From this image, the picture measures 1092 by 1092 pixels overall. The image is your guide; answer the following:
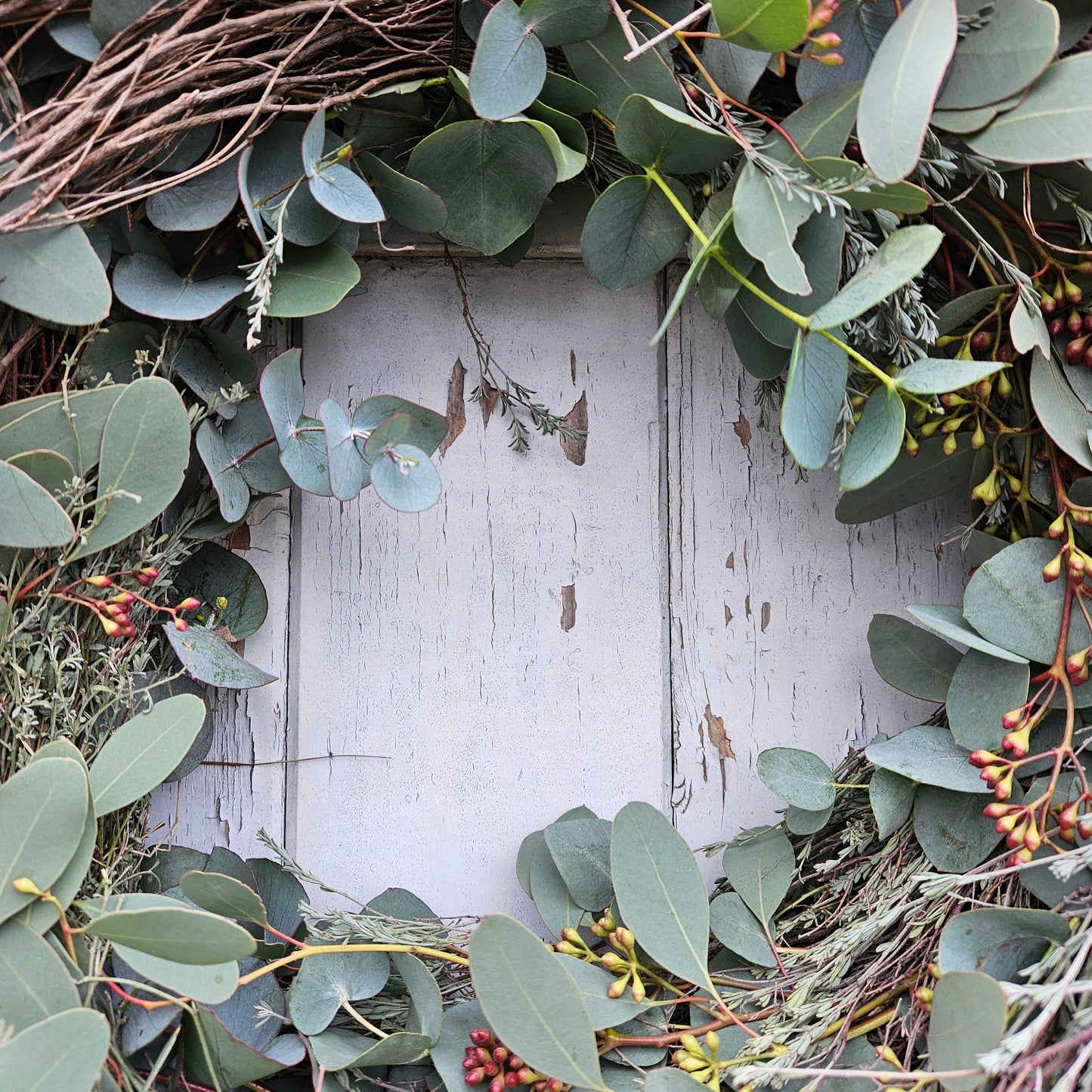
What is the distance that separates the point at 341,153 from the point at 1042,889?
2.37 feet

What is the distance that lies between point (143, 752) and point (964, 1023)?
0.57 meters

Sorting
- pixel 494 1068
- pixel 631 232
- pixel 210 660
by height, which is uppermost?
pixel 631 232

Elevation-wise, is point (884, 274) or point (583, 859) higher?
point (884, 274)

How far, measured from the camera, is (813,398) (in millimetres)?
647

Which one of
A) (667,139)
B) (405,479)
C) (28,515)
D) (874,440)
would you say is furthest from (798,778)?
(28,515)

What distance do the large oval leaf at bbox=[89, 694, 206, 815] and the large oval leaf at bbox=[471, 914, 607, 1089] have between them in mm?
254

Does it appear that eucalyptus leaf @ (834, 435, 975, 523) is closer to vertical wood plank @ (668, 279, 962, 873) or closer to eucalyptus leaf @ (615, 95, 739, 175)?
vertical wood plank @ (668, 279, 962, 873)

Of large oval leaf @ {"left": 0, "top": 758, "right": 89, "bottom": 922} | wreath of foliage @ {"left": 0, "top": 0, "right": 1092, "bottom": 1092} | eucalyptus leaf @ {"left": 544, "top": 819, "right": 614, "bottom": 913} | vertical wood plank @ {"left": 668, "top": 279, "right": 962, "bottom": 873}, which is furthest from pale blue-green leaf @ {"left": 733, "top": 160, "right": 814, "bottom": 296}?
large oval leaf @ {"left": 0, "top": 758, "right": 89, "bottom": 922}

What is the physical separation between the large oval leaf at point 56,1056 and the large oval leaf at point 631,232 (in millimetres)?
621

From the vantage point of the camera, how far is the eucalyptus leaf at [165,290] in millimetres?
708

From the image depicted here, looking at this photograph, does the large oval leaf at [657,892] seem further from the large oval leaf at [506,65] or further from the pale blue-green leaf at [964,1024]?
the large oval leaf at [506,65]

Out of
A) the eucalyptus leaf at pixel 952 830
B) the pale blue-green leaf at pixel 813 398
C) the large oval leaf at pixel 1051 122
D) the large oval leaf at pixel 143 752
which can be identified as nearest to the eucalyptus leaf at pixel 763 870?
the eucalyptus leaf at pixel 952 830

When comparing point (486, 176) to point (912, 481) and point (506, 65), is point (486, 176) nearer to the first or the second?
point (506, 65)

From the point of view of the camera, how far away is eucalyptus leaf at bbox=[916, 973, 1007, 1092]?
0.56 m
